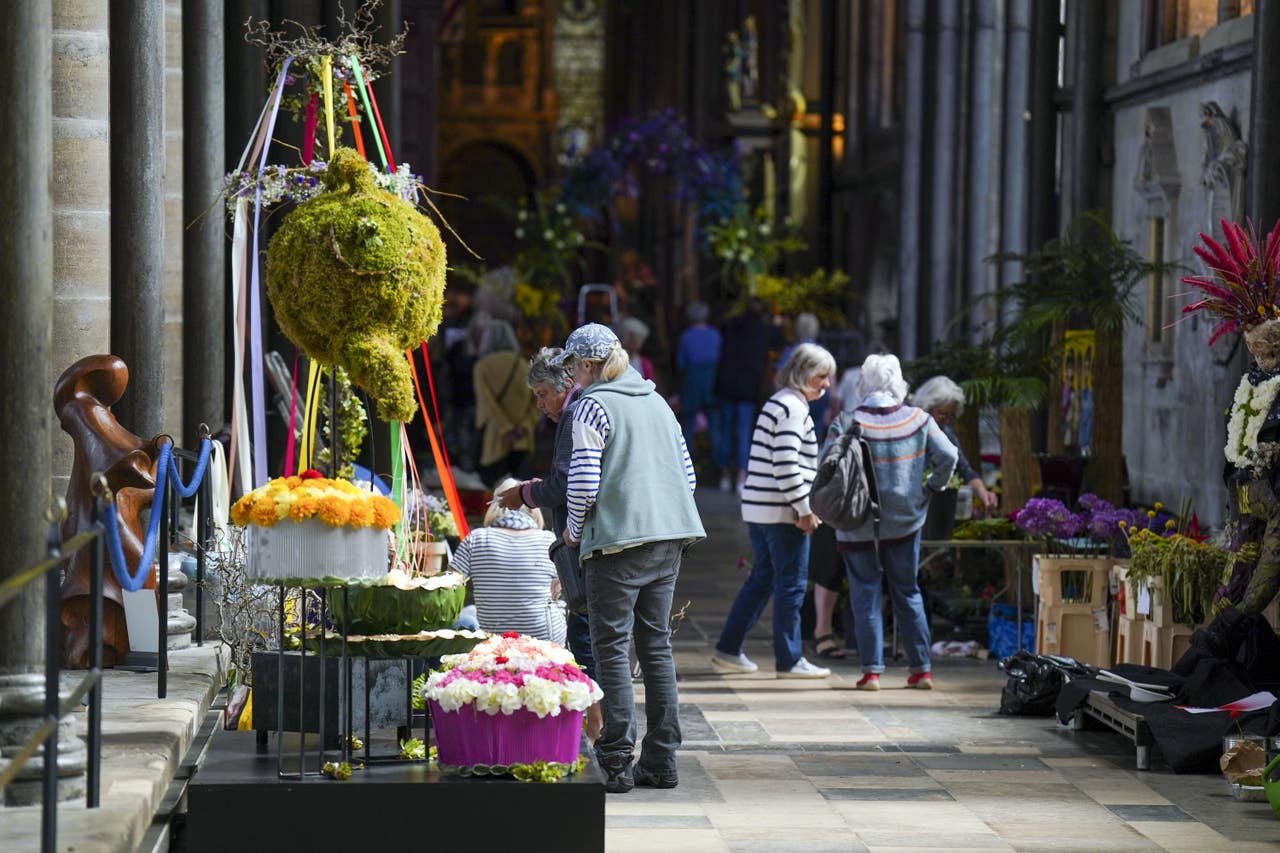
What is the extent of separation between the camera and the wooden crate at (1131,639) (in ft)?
32.3

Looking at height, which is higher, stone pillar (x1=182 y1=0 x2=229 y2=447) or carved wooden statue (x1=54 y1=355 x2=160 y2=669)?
stone pillar (x1=182 y1=0 x2=229 y2=447)

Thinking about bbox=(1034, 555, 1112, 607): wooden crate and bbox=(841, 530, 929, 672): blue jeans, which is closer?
bbox=(841, 530, 929, 672): blue jeans

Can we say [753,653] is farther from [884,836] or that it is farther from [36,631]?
[36,631]

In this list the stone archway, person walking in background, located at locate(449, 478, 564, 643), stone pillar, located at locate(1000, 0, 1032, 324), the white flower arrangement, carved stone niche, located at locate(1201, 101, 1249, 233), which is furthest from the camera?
the stone archway

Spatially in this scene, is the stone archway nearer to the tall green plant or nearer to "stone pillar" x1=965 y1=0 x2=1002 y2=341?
"stone pillar" x1=965 y1=0 x2=1002 y2=341

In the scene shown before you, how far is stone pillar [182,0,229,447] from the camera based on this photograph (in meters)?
11.0

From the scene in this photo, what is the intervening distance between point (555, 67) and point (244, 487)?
1439 inches

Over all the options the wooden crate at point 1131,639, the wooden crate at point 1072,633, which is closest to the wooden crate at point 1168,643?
the wooden crate at point 1131,639

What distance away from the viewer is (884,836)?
7.02m

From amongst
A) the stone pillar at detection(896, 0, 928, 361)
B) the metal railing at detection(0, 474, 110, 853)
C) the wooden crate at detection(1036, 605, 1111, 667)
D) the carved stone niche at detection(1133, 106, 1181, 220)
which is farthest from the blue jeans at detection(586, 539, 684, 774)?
the stone pillar at detection(896, 0, 928, 361)

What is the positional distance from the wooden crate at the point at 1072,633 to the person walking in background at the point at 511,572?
3.09 metres

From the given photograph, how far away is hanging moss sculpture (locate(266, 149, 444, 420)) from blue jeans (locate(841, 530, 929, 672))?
12.0ft

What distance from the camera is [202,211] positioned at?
10.9 m

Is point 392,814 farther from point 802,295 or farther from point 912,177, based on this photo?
point 802,295
